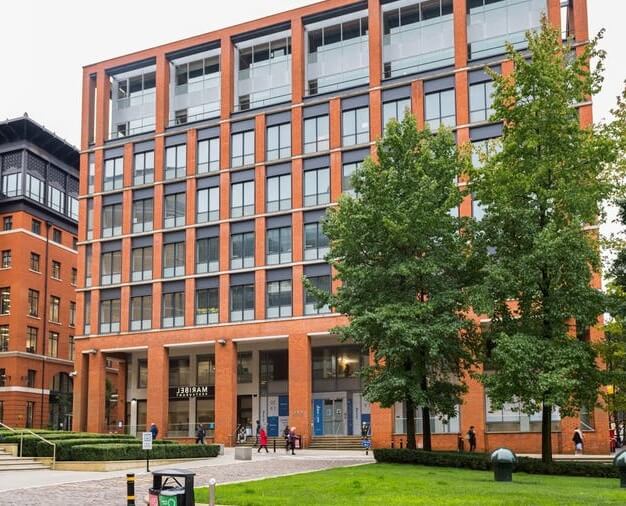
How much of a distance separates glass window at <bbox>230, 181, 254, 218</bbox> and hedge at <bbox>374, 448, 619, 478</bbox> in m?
27.6

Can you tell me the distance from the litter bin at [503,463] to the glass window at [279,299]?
31.4 m

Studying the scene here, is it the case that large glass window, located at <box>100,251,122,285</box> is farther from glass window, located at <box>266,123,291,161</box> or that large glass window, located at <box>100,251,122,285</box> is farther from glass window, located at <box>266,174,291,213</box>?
glass window, located at <box>266,123,291,161</box>

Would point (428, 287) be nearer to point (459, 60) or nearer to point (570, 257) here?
point (570, 257)

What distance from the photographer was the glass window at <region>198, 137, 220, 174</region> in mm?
58719

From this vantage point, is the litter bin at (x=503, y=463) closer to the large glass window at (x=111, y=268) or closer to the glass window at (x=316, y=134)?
the glass window at (x=316, y=134)

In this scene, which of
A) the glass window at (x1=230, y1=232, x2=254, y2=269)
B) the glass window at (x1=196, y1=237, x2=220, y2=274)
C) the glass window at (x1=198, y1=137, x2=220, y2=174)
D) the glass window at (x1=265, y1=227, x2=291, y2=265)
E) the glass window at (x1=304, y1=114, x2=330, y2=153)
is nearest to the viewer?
the glass window at (x1=265, y1=227, x2=291, y2=265)

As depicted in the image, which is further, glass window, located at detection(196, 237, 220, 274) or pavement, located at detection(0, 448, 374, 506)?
glass window, located at detection(196, 237, 220, 274)

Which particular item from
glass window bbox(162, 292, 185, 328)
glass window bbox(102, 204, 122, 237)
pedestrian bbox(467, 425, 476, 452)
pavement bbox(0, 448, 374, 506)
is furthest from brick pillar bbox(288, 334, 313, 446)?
glass window bbox(102, 204, 122, 237)

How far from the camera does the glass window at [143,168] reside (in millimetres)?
60719

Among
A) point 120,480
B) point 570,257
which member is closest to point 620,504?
point 570,257

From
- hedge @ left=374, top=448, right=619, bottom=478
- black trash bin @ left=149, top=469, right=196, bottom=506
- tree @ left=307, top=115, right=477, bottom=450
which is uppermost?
tree @ left=307, top=115, right=477, bottom=450

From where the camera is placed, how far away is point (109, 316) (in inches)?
2375

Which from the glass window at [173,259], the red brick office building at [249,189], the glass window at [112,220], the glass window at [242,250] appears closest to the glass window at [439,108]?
the red brick office building at [249,189]

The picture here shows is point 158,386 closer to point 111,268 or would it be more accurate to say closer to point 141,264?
Answer: point 141,264
